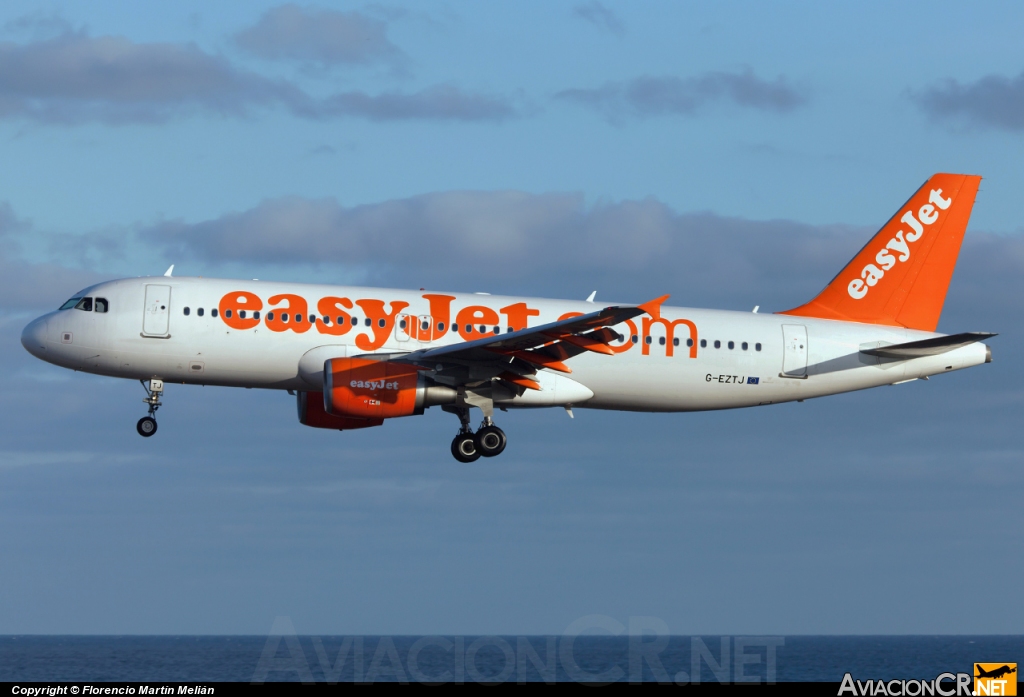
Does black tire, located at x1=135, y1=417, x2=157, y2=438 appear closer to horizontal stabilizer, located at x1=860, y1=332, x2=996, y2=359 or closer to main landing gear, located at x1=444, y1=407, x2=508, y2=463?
main landing gear, located at x1=444, y1=407, x2=508, y2=463

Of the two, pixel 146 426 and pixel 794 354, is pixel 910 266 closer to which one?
pixel 794 354

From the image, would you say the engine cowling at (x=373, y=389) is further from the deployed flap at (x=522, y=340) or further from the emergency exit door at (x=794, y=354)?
the emergency exit door at (x=794, y=354)

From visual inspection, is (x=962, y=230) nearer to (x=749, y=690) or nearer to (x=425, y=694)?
(x=749, y=690)

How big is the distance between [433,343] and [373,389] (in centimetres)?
283

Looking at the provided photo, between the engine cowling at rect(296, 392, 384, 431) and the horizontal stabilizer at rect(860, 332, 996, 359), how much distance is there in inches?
745

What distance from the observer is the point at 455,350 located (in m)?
39.9

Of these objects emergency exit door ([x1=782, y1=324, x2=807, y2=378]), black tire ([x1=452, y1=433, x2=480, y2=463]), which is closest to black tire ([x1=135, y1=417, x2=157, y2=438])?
black tire ([x1=452, y1=433, x2=480, y2=463])

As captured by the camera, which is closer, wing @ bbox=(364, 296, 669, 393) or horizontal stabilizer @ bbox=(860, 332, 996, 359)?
wing @ bbox=(364, 296, 669, 393)

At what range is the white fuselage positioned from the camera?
136ft

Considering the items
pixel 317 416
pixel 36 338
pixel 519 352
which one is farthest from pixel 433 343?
pixel 36 338

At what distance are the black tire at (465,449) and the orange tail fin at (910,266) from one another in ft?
45.4

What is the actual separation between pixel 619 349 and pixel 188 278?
14834mm

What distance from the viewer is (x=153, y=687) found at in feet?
111

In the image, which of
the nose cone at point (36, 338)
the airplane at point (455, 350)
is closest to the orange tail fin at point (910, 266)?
the airplane at point (455, 350)
